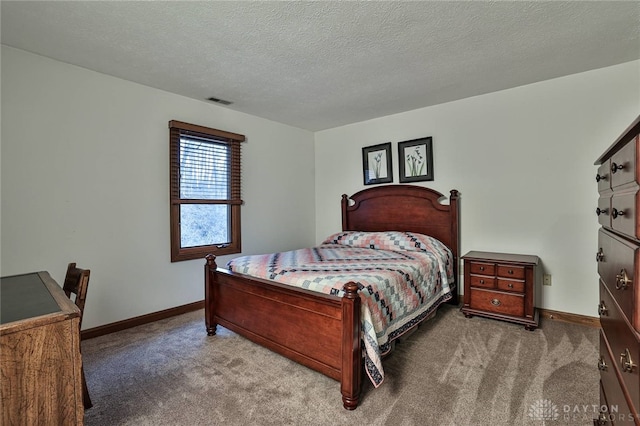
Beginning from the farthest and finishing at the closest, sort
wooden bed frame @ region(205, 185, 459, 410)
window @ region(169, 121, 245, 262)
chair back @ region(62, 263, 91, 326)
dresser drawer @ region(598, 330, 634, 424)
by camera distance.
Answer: window @ region(169, 121, 245, 262) → wooden bed frame @ region(205, 185, 459, 410) → chair back @ region(62, 263, 91, 326) → dresser drawer @ region(598, 330, 634, 424)

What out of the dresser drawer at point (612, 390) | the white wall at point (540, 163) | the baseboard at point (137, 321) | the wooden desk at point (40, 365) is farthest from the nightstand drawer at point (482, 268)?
the wooden desk at point (40, 365)

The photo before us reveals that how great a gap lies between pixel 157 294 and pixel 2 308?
2.09 metres

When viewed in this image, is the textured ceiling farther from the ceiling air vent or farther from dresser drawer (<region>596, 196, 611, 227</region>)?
dresser drawer (<region>596, 196, 611, 227</region>)

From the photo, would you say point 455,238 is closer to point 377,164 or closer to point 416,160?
point 416,160

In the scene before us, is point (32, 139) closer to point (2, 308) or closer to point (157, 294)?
point (157, 294)

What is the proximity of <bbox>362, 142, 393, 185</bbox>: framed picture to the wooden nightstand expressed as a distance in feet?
5.02

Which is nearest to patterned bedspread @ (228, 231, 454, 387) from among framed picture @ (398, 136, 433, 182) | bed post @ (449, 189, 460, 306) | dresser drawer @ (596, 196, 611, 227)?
bed post @ (449, 189, 460, 306)

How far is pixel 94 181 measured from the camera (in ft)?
8.80

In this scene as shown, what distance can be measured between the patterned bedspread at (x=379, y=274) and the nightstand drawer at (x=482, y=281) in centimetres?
24

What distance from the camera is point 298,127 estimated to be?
4.63 m

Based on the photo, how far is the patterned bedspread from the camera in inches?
74.9

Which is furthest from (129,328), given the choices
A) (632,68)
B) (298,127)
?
(632,68)

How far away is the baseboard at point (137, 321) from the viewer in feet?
8.65

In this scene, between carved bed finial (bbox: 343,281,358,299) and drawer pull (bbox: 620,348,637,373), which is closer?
drawer pull (bbox: 620,348,637,373)
